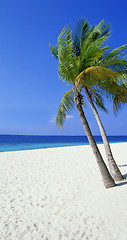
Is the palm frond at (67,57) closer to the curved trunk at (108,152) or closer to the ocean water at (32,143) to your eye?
the curved trunk at (108,152)

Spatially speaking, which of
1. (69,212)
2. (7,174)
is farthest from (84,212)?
(7,174)

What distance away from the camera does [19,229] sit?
3096 millimetres

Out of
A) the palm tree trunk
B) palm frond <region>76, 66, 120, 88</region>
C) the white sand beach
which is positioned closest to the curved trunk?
the white sand beach

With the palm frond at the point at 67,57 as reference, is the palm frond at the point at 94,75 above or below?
below

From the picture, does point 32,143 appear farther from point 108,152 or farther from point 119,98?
point 119,98

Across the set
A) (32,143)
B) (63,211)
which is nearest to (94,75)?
(63,211)

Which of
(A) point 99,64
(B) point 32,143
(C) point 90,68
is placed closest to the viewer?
(C) point 90,68

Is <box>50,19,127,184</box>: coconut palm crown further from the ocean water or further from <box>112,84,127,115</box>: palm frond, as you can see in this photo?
the ocean water

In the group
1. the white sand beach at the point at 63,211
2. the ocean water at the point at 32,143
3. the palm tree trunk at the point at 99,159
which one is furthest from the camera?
the ocean water at the point at 32,143

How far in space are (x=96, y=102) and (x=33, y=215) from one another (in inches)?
190

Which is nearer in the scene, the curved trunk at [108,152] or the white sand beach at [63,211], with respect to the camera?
the white sand beach at [63,211]

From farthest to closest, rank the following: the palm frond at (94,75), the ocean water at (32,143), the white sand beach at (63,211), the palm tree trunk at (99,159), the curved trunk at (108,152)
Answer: the ocean water at (32,143)
the curved trunk at (108,152)
the palm tree trunk at (99,159)
the palm frond at (94,75)
the white sand beach at (63,211)

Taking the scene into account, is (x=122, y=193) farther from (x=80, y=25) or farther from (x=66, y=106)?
(x=80, y=25)

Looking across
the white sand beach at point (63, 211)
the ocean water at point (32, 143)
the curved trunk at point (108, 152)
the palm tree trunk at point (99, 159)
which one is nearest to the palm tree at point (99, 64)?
the curved trunk at point (108, 152)
